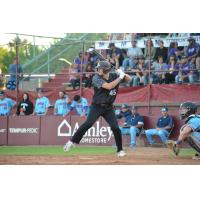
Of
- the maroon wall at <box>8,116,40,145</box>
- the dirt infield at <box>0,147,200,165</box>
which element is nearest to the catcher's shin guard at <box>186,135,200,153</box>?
the dirt infield at <box>0,147,200,165</box>

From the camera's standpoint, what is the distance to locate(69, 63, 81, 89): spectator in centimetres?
1775

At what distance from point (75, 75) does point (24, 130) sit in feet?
7.29

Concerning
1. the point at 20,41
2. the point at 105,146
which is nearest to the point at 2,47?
the point at 20,41

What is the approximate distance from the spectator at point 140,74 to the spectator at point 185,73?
0.96 metres

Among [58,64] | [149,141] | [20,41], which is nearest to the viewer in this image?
[149,141]

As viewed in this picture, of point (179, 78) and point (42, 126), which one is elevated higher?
point (179, 78)

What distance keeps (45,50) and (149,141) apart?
6650 millimetres

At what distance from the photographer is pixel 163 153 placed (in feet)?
42.8

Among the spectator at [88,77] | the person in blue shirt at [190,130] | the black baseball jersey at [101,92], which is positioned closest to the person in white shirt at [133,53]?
the spectator at [88,77]

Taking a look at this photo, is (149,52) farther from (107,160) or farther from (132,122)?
(107,160)

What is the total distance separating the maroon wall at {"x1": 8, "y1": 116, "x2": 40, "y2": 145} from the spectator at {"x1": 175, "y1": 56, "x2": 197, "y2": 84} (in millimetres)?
4326

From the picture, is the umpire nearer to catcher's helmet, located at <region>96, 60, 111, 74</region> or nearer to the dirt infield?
catcher's helmet, located at <region>96, 60, 111, 74</region>

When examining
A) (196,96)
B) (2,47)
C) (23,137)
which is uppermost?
(2,47)

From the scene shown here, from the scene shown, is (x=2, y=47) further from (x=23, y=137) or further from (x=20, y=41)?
(x=23, y=137)
